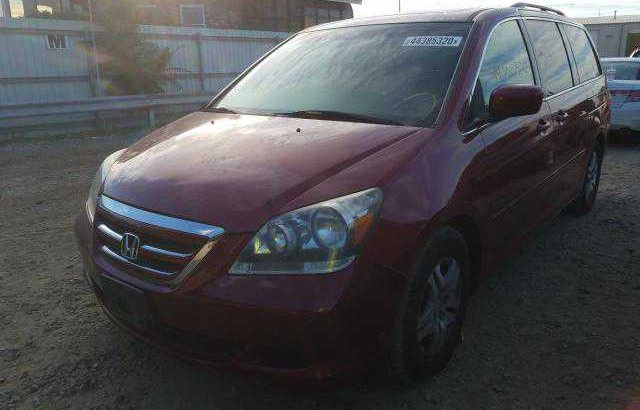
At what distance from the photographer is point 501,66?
10.8 feet

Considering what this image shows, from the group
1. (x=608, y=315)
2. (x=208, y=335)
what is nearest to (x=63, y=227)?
(x=208, y=335)

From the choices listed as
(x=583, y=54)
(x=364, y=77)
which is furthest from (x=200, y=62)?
(x=364, y=77)

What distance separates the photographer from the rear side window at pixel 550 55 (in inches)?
150

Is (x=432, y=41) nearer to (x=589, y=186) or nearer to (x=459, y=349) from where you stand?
(x=459, y=349)

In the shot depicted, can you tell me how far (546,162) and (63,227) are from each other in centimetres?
407

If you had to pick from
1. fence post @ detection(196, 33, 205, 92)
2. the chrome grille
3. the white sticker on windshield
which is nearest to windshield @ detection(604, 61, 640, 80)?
the white sticker on windshield

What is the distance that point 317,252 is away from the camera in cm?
204

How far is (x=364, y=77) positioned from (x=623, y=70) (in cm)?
835

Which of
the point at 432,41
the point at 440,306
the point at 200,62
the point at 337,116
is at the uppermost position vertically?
the point at 432,41

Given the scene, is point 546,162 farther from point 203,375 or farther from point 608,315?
point 203,375

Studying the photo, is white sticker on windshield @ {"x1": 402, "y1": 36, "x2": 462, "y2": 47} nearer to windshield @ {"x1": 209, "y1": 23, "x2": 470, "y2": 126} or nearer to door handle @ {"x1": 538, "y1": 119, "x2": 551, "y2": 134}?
windshield @ {"x1": 209, "y1": 23, "x2": 470, "y2": 126}

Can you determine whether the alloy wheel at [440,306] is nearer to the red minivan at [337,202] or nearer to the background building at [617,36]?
the red minivan at [337,202]

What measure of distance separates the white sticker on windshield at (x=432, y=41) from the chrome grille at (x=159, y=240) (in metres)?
1.77

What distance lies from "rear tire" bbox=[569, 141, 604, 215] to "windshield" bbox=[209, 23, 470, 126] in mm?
2578
